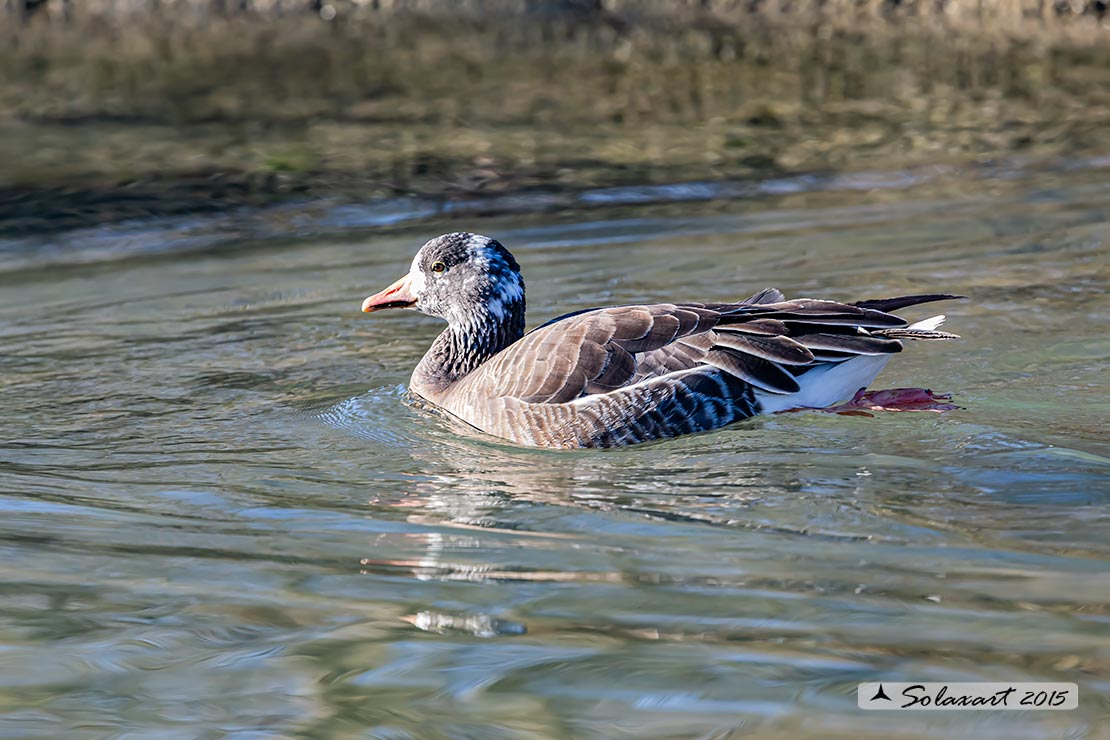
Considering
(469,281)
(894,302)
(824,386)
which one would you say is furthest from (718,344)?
(469,281)

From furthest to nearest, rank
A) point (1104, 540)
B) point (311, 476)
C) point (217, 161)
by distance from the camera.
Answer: point (217, 161), point (311, 476), point (1104, 540)

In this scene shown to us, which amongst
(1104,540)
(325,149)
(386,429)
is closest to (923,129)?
(325,149)

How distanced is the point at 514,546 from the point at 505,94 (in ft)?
48.4

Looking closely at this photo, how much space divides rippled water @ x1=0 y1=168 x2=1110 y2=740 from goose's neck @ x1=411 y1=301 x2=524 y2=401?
26cm

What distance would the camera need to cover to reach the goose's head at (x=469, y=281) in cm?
887

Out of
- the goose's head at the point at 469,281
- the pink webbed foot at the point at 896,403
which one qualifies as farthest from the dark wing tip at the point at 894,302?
the goose's head at the point at 469,281

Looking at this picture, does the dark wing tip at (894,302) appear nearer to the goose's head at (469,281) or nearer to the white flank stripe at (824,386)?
the white flank stripe at (824,386)

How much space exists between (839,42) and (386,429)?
17567 mm

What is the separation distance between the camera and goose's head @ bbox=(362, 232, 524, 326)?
8.87 m

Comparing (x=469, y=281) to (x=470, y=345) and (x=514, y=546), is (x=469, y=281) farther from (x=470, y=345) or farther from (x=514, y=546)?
(x=514, y=546)

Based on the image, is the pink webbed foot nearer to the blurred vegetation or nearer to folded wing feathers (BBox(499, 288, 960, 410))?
folded wing feathers (BBox(499, 288, 960, 410))

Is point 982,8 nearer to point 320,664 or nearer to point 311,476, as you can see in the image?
point 311,476

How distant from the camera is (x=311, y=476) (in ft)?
24.6

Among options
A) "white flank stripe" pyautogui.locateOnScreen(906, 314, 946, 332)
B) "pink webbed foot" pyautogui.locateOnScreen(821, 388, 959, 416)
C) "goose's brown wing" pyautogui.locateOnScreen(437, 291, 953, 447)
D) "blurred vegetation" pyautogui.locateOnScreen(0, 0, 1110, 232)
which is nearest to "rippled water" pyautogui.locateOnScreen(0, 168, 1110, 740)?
"pink webbed foot" pyautogui.locateOnScreen(821, 388, 959, 416)
